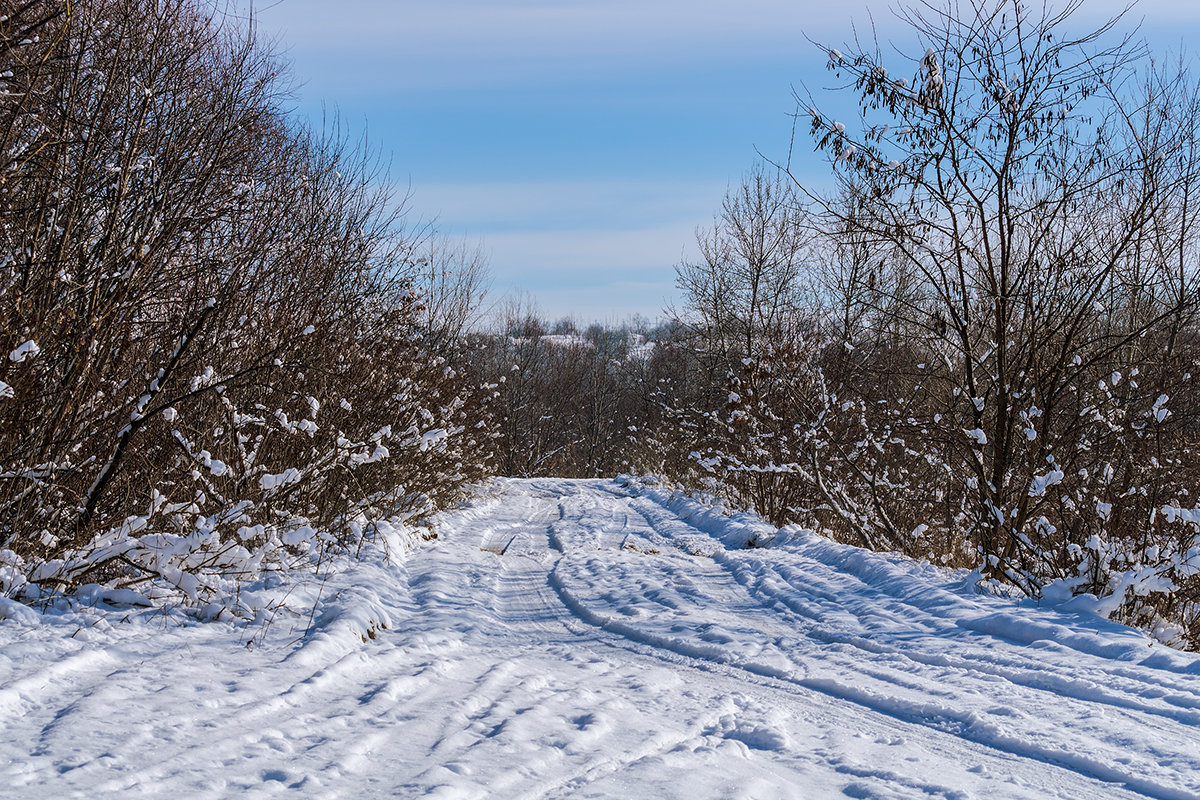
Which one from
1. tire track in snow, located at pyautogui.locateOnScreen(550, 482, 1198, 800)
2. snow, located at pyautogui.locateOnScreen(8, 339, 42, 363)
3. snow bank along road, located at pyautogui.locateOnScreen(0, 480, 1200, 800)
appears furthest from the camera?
snow, located at pyautogui.locateOnScreen(8, 339, 42, 363)

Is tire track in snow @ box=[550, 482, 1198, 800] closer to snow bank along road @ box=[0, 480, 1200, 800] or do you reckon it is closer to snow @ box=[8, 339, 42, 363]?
snow bank along road @ box=[0, 480, 1200, 800]

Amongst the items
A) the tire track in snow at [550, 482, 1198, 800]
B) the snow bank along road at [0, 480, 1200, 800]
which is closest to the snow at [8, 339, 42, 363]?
the snow bank along road at [0, 480, 1200, 800]

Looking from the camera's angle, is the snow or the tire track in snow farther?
the snow

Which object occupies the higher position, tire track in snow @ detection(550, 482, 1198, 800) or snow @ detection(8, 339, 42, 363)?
snow @ detection(8, 339, 42, 363)

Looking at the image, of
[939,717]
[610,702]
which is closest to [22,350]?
[610,702]

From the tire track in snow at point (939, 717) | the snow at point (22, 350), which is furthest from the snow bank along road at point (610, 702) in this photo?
the snow at point (22, 350)

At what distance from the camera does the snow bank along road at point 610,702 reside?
267 centimetres

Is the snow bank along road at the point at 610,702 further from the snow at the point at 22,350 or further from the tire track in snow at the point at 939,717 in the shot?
the snow at the point at 22,350

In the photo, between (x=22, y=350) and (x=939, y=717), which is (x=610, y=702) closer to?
(x=939, y=717)

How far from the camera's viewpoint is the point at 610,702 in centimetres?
370

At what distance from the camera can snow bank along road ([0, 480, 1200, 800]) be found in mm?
2670

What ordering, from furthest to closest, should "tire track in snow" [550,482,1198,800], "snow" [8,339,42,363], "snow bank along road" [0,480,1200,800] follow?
"snow" [8,339,42,363] < "tire track in snow" [550,482,1198,800] < "snow bank along road" [0,480,1200,800]

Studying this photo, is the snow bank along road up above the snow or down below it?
below

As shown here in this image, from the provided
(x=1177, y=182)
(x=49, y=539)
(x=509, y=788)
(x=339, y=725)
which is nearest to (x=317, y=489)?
(x=49, y=539)
